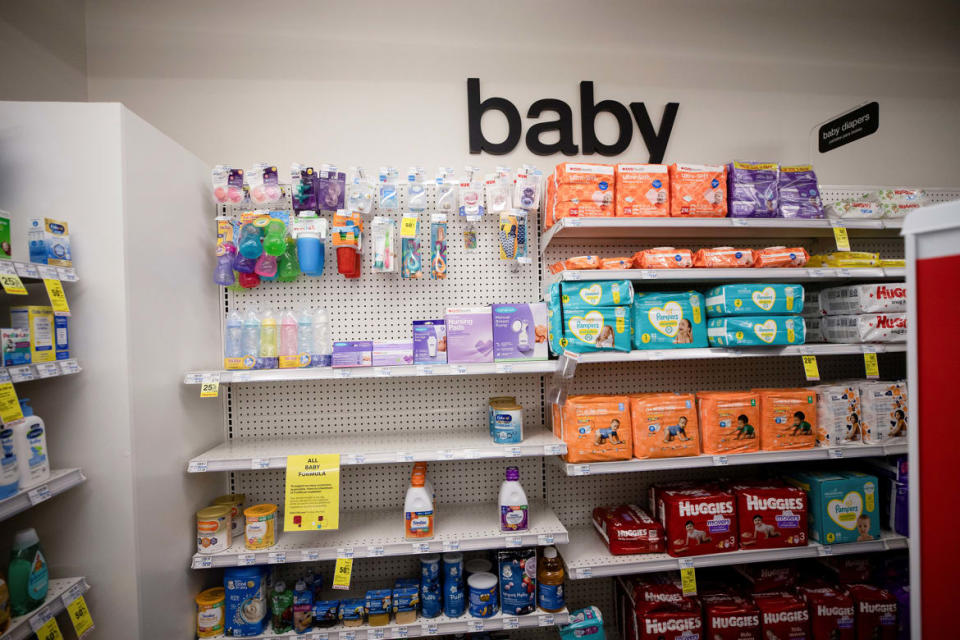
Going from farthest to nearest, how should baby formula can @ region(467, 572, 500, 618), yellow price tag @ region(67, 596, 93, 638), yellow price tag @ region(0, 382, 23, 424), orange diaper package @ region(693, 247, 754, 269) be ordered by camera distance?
1. orange diaper package @ region(693, 247, 754, 269)
2. baby formula can @ region(467, 572, 500, 618)
3. yellow price tag @ region(67, 596, 93, 638)
4. yellow price tag @ region(0, 382, 23, 424)

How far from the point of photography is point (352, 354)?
2062 mm

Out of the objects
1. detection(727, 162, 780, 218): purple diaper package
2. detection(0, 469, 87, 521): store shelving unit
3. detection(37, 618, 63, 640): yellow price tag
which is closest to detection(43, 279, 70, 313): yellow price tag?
detection(0, 469, 87, 521): store shelving unit

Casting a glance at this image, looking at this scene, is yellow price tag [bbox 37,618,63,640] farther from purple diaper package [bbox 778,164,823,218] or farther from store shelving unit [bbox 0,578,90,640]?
purple diaper package [bbox 778,164,823,218]

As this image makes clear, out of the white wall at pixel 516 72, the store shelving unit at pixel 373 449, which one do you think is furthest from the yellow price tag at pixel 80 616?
the white wall at pixel 516 72

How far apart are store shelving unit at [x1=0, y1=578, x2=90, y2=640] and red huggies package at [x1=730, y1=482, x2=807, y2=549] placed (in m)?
2.91

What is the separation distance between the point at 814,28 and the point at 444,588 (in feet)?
13.9

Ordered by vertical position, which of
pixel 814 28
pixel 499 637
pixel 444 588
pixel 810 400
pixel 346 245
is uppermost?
pixel 814 28

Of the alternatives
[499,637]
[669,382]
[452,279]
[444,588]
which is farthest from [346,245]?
[499,637]

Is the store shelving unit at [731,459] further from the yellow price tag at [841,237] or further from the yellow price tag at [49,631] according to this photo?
the yellow price tag at [49,631]

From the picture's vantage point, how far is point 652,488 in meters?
2.45

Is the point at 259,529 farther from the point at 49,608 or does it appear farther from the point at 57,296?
the point at 57,296

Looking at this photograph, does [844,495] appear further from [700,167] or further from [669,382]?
[700,167]

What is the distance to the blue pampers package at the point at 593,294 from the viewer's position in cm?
209

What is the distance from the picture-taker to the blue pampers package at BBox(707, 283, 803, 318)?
2137 mm
